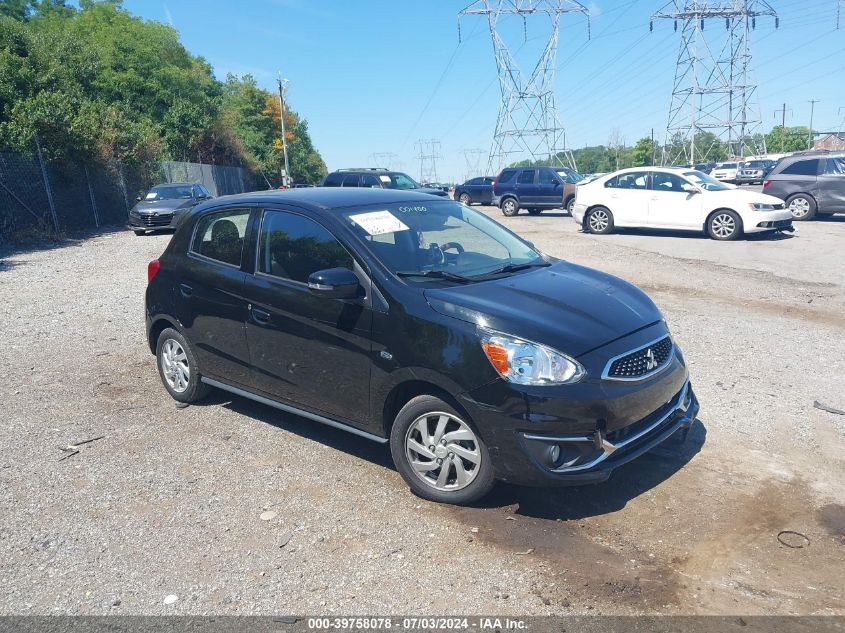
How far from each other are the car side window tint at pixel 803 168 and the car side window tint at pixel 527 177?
878 cm

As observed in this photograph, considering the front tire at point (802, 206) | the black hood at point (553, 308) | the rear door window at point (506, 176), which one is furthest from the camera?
the rear door window at point (506, 176)

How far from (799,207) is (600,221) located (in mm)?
6262

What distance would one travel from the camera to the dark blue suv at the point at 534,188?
24.7 meters

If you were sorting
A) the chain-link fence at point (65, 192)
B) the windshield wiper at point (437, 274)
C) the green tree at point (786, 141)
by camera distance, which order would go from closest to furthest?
1. the windshield wiper at point (437, 274)
2. the chain-link fence at point (65, 192)
3. the green tree at point (786, 141)

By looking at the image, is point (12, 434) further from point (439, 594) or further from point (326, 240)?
point (439, 594)

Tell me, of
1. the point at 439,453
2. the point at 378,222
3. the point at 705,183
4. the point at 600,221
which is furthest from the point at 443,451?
the point at 600,221

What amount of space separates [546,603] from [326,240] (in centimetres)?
262

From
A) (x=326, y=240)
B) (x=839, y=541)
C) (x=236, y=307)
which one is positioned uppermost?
(x=326, y=240)

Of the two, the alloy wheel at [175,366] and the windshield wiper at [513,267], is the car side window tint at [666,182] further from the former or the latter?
the alloy wheel at [175,366]

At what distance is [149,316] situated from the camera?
5.79 metres

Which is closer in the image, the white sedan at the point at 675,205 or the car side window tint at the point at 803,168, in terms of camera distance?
the white sedan at the point at 675,205

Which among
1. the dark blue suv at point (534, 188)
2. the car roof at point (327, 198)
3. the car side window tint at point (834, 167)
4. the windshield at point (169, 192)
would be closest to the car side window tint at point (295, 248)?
the car roof at point (327, 198)

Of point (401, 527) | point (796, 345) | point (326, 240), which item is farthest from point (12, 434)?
point (796, 345)

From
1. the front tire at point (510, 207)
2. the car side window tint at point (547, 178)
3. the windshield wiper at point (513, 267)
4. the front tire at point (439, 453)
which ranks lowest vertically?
the front tire at point (439, 453)
